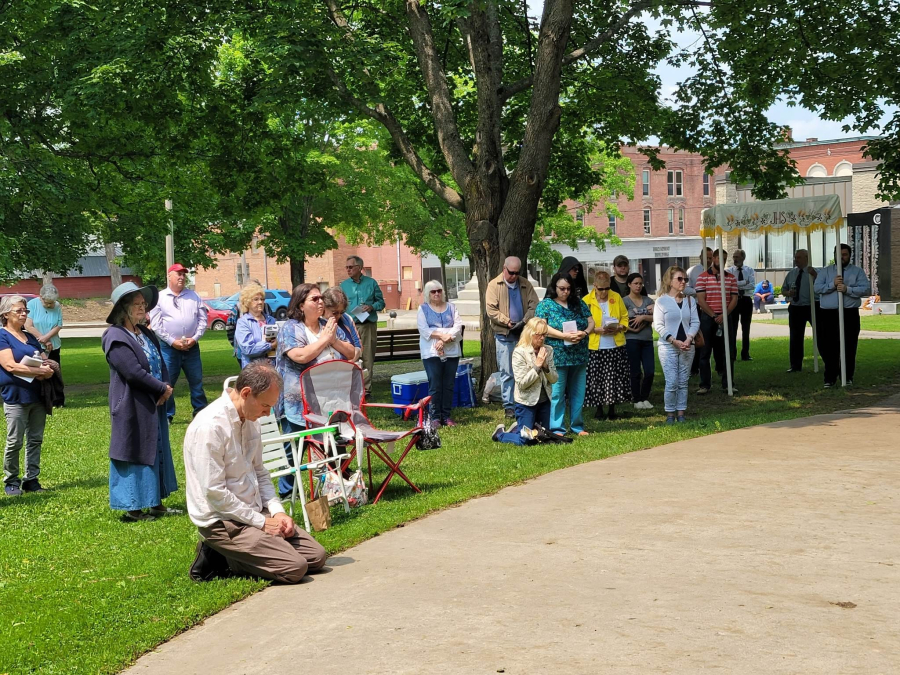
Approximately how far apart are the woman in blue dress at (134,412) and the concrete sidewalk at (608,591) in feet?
6.46


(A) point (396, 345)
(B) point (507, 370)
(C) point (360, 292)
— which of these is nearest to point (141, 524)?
(B) point (507, 370)

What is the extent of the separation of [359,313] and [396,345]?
4.15 m

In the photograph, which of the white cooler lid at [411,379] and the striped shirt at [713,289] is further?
the striped shirt at [713,289]

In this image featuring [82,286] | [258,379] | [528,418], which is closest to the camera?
[258,379]

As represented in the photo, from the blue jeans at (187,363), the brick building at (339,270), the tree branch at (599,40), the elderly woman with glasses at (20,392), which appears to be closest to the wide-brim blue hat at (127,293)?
the elderly woman with glasses at (20,392)

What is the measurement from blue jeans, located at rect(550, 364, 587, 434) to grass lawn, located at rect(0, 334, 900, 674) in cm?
29

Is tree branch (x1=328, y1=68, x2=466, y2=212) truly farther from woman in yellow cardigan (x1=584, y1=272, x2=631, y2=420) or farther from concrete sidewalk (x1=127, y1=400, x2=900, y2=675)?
concrete sidewalk (x1=127, y1=400, x2=900, y2=675)

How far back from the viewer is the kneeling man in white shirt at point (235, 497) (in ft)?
19.6

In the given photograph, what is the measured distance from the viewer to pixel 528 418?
34.9 ft

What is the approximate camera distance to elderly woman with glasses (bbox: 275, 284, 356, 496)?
829cm

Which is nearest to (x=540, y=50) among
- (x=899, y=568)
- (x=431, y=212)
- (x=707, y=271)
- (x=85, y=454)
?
(x=707, y=271)

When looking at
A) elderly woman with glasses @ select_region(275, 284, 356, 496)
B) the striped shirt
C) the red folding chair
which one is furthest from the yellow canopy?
the red folding chair

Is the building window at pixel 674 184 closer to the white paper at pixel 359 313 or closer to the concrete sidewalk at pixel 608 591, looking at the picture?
the white paper at pixel 359 313

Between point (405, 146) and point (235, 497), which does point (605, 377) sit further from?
point (235, 497)
